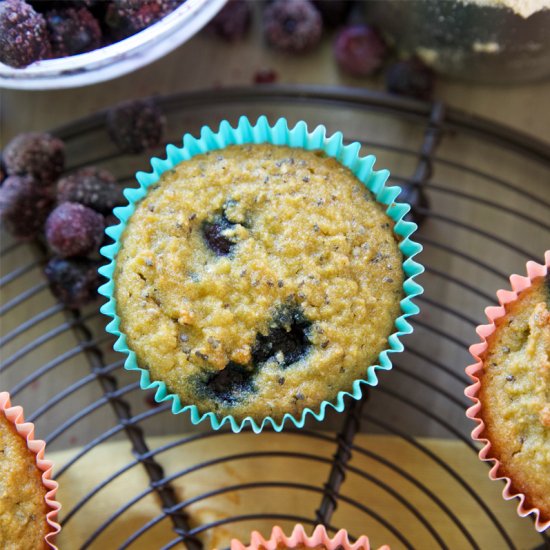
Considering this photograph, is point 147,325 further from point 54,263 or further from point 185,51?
point 185,51

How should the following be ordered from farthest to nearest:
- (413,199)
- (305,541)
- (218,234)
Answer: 1. (413,199)
2. (218,234)
3. (305,541)

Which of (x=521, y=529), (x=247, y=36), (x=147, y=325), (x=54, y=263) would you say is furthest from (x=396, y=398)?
(x=247, y=36)

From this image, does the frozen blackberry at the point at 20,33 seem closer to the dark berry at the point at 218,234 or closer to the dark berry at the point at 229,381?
the dark berry at the point at 218,234

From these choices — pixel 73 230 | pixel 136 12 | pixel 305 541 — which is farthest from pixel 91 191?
pixel 305 541

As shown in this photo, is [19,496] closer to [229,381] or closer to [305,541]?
[229,381]

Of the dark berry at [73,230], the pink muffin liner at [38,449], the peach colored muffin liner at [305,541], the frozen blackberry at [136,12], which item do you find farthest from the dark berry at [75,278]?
the peach colored muffin liner at [305,541]

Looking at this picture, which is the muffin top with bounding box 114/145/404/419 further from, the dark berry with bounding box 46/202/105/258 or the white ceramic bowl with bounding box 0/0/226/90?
the white ceramic bowl with bounding box 0/0/226/90
